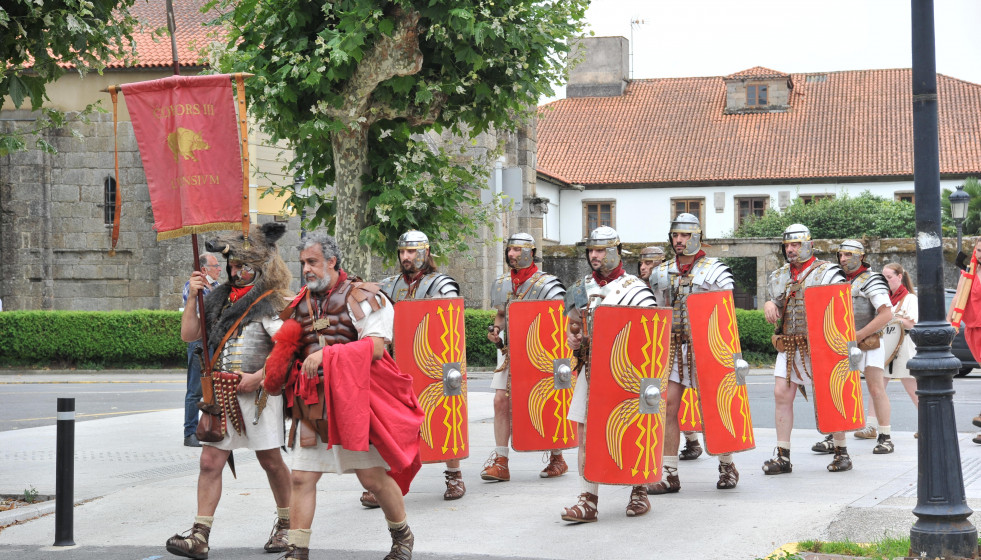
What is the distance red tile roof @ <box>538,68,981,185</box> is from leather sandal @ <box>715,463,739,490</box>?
129ft

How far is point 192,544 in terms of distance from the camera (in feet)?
20.1

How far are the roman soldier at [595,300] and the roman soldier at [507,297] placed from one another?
1267mm

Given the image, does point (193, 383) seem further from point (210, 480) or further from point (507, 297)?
point (210, 480)

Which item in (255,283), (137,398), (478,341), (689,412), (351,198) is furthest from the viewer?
(478,341)

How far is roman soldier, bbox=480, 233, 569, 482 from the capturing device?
349 inches

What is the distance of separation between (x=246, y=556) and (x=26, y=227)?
25.4 metres

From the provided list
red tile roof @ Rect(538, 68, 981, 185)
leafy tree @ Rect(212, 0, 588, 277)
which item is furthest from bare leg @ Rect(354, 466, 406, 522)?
red tile roof @ Rect(538, 68, 981, 185)

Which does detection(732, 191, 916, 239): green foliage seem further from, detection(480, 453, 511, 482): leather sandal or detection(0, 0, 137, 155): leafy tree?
detection(0, 0, 137, 155): leafy tree

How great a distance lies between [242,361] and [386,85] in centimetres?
461

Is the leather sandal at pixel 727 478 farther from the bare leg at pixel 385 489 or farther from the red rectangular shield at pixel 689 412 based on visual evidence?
the bare leg at pixel 385 489

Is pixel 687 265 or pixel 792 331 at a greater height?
pixel 687 265

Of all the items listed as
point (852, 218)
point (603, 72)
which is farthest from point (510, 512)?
point (603, 72)

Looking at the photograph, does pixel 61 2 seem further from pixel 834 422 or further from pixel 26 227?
pixel 26 227

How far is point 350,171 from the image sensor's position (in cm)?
1069
